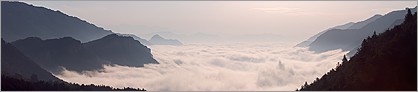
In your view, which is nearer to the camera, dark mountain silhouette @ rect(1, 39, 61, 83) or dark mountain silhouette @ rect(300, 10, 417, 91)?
dark mountain silhouette @ rect(300, 10, 417, 91)

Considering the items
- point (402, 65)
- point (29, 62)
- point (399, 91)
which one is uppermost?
point (29, 62)

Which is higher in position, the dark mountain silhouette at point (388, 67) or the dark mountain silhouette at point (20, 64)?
the dark mountain silhouette at point (20, 64)

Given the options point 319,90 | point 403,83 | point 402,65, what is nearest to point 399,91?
point 403,83

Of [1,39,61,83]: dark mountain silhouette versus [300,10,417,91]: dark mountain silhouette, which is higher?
[1,39,61,83]: dark mountain silhouette

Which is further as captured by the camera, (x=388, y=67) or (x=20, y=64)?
(x=20, y=64)

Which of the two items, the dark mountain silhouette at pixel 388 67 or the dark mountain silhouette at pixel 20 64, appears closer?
the dark mountain silhouette at pixel 388 67

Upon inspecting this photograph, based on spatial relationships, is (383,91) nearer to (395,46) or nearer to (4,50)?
(395,46)

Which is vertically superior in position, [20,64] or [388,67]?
[20,64]

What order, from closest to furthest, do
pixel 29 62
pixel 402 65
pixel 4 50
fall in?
1. pixel 402 65
2. pixel 4 50
3. pixel 29 62
